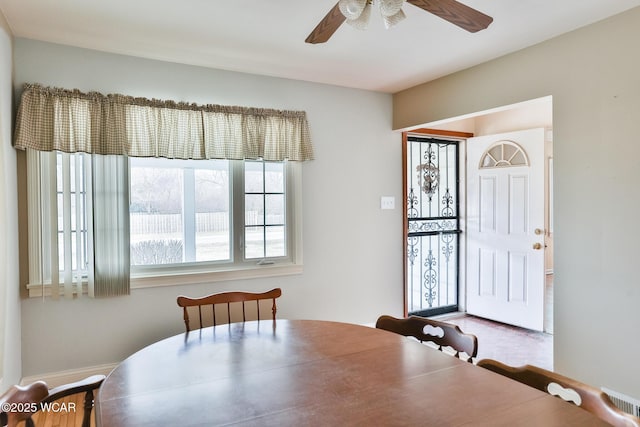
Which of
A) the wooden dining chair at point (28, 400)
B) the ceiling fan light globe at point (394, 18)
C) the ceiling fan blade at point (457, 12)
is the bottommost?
the wooden dining chair at point (28, 400)

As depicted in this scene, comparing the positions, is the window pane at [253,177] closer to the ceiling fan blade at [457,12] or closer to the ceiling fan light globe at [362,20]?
the ceiling fan light globe at [362,20]

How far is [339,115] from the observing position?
12.2 feet

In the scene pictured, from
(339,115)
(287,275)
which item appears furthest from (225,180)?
(339,115)

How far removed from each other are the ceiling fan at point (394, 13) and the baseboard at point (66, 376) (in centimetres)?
268

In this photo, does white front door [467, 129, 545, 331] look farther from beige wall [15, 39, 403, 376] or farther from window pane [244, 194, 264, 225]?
window pane [244, 194, 264, 225]

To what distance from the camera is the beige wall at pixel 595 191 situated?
2.25m

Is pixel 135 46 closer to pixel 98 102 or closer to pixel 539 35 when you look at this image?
pixel 98 102

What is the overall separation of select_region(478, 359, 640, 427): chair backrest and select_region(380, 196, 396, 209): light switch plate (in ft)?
8.36

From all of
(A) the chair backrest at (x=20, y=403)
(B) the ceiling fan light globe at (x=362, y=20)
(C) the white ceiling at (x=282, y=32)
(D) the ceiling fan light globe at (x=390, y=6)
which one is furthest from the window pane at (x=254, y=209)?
(A) the chair backrest at (x=20, y=403)

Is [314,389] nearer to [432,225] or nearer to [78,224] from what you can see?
[78,224]

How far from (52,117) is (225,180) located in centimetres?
122

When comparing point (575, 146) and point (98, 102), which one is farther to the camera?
point (98, 102)

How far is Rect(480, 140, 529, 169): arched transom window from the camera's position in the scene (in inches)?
159

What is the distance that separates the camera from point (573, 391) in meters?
1.20
